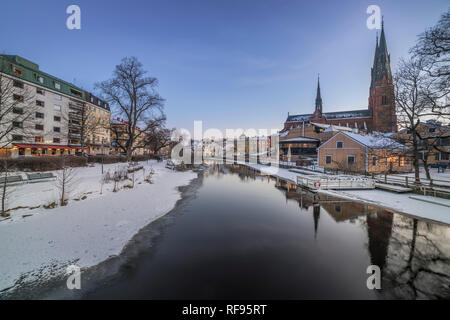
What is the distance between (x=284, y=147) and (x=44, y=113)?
57.7 m

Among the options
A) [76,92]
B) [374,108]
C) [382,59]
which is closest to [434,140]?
[374,108]

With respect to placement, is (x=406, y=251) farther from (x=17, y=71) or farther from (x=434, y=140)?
(x=17, y=71)

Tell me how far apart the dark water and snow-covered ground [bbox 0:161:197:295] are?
4.24 ft

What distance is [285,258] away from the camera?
5.67 metres

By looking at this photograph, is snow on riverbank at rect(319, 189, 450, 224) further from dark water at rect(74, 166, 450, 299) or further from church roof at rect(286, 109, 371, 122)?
church roof at rect(286, 109, 371, 122)

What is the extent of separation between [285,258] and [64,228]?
857 cm

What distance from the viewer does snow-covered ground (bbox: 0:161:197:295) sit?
4.83 metres

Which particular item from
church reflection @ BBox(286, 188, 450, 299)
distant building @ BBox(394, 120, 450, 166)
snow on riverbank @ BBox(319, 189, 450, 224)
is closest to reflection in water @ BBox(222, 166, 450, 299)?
church reflection @ BBox(286, 188, 450, 299)

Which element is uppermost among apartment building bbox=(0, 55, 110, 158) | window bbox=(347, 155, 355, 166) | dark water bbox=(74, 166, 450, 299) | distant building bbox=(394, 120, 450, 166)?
apartment building bbox=(0, 55, 110, 158)

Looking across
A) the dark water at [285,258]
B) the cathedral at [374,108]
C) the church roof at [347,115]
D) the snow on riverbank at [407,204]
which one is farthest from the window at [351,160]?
the church roof at [347,115]

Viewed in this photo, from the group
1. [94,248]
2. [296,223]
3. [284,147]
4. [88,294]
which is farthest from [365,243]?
[284,147]

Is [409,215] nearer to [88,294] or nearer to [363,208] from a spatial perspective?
[363,208]
